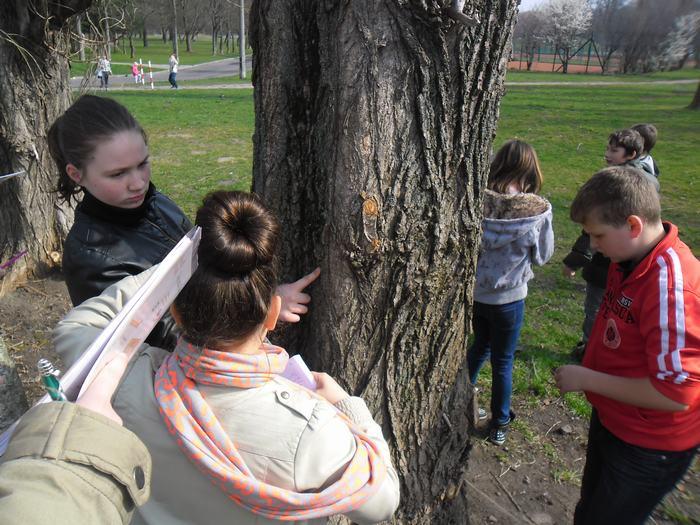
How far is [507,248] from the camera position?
8.64 ft

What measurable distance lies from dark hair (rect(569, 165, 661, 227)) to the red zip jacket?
0.12 meters

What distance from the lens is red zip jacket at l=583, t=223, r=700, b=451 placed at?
152 cm

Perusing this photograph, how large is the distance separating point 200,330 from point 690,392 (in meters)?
1.43

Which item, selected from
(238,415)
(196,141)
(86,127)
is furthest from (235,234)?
(196,141)

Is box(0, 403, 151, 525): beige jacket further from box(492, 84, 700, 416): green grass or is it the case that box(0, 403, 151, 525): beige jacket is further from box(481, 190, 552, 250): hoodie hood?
box(492, 84, 700, 416): green grass

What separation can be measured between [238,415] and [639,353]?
52.9 inches

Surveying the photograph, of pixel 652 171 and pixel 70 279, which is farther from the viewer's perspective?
pixel 652 171

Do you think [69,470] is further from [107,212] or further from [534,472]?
[534,472]

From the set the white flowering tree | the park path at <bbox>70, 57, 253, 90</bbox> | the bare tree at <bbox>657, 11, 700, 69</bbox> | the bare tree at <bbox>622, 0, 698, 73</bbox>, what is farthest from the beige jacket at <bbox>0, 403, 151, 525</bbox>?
the white flowering tree

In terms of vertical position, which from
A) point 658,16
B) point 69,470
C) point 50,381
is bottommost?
point 69,470

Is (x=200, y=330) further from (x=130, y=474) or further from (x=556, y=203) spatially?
(x=556, y=203)

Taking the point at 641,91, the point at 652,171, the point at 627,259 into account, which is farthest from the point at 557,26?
the point at 627,259

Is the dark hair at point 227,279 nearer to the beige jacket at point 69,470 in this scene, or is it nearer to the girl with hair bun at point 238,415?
the girl with hair bun at point 238,415

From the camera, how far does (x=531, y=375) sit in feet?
11.5
